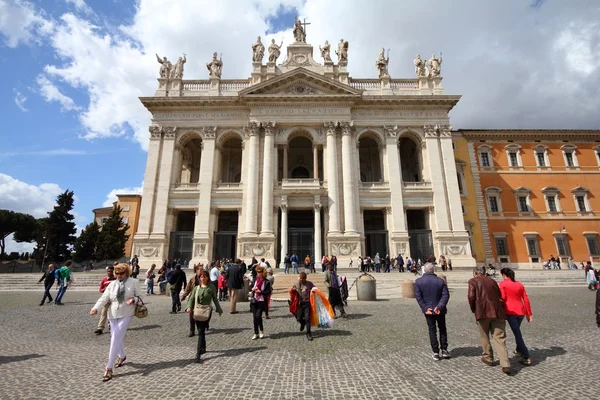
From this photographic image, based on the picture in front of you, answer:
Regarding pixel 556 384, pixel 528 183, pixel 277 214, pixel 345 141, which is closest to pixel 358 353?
pixel 556 384

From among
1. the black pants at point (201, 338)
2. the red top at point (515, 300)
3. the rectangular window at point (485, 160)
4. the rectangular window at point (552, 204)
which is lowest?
the black pants at point (201, 338)

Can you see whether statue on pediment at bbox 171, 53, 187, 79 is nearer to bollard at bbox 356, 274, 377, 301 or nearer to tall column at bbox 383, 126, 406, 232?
tall column at bbox 383, 126, 406, 232

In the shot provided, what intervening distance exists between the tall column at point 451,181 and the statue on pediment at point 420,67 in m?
5.53

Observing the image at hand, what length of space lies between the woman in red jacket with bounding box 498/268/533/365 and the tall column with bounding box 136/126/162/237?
81.4 ft

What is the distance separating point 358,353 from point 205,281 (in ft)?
9.85

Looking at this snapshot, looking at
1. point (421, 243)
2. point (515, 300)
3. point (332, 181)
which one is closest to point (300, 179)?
point (332, 181)

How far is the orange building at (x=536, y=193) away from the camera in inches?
1085

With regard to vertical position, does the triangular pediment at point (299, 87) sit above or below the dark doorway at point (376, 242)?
above

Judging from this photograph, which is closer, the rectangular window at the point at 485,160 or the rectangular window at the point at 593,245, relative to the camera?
the rectangular window at the point at 593,245

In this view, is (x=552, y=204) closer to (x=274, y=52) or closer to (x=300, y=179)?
(x=300, y=179)

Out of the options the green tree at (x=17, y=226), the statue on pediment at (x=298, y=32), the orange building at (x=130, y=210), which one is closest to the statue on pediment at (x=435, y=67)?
the statue on pediment at (x=298, y=32)

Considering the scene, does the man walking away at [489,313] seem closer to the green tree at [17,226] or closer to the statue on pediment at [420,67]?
the statue on pediment at [420,67]

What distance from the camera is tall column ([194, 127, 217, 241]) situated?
960 inches

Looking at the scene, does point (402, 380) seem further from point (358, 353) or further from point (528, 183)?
point (528, 183)
